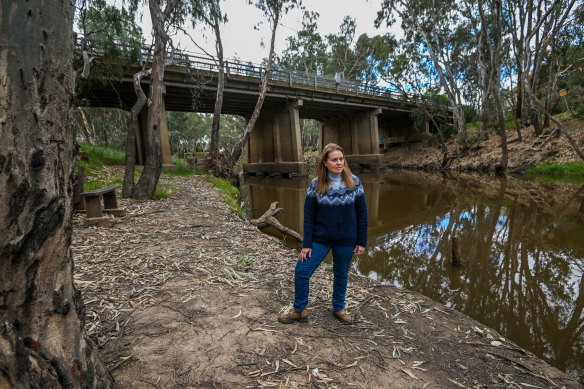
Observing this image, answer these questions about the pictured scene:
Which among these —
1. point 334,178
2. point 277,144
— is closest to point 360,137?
point 277,144

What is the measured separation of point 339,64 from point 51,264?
4113 cm

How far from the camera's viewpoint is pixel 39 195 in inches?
51.9

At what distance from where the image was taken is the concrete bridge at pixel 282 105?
17.6 metres

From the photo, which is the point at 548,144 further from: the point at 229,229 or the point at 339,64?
the point at 339,64

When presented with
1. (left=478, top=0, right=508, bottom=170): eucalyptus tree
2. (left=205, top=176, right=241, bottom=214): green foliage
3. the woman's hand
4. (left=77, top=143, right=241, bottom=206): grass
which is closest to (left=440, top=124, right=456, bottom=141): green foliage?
(left=478, top=0, right=508, bottom=170): eucalyptus tree

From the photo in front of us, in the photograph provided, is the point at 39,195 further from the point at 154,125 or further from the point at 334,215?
the point at 154,125

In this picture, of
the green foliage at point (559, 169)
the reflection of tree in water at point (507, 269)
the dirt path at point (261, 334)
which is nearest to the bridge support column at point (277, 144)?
the green foliage at point (559, 169)

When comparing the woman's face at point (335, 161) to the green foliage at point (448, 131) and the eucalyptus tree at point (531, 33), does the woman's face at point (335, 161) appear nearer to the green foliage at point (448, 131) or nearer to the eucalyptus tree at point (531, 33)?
the eucalyptus tree at point (531, 33)

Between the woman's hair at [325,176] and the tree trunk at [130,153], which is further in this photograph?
the tree trunk at [130,153]

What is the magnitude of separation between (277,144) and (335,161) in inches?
860

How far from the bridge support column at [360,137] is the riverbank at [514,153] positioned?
3.67m

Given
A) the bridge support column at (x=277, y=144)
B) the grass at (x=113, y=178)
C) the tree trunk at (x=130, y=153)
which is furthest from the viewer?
the bridge support column at (x=277, y=144)

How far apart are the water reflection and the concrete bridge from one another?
36.8ft

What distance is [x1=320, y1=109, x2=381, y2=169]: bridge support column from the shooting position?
1103 inches
